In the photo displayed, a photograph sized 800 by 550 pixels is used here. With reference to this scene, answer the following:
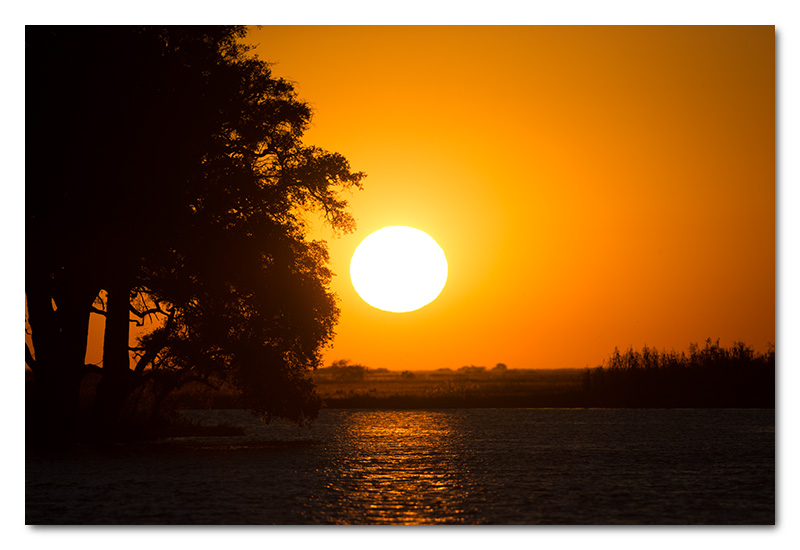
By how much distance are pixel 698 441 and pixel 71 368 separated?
79.0ft

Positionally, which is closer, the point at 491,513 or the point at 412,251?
the point at 491,513

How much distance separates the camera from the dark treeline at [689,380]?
50375mm

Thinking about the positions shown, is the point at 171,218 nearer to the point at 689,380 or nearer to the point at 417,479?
the point at 417,479

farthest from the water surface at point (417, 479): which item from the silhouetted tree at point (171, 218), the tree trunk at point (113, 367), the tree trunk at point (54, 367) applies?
the silhouetted tree at point (171, 218)

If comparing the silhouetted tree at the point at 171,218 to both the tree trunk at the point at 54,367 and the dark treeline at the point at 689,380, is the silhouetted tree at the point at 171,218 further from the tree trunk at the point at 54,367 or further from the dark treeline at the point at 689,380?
the dark treeline at the point at 689,380

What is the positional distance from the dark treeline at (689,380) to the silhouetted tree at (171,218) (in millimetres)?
23779

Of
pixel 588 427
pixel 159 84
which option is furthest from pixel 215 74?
pixel 588 427

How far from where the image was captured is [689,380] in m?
56.7

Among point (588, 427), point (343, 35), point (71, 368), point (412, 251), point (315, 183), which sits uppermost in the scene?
point (343, 35)

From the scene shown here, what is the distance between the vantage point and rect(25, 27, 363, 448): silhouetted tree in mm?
26109

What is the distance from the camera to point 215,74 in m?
28.5

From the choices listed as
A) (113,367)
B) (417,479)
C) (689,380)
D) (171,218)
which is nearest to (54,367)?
(113,367)

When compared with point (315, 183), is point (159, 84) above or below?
above

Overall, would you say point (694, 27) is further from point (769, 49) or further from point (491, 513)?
point (491, 513)
